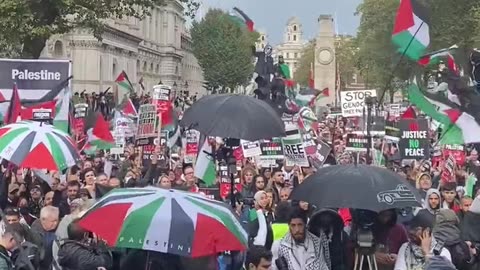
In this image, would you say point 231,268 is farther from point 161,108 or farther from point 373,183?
point 161,108

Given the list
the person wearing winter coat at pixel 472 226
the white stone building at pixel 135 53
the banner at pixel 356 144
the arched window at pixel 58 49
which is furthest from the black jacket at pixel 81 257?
the arched window at pixel 58 49

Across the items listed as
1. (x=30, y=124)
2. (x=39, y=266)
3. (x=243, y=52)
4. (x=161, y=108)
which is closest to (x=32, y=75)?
(x=30, y=124)

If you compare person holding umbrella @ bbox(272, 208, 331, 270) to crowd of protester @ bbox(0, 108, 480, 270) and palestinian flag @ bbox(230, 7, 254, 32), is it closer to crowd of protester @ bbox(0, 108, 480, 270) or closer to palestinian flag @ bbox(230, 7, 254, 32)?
crowd of protester @ bbox(0, 108, 480, 270)

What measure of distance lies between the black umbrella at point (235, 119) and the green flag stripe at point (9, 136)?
5.73 ft

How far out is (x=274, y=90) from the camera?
2105 cm

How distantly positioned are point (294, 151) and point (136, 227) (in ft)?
29.7

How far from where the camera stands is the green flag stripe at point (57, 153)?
34.4 feet

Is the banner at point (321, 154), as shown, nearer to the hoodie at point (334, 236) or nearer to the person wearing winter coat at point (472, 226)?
the person wearing winter coat at point (472, 226)

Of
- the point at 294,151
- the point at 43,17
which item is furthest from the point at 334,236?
the point at 43,17

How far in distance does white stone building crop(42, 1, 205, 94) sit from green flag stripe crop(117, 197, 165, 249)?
26736 mm

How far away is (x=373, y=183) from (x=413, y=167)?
339 inches

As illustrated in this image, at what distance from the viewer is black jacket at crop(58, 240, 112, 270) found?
6914 mm

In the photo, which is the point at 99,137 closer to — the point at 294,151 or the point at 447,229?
the point at 294,151

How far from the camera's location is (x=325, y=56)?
68.4 metres
